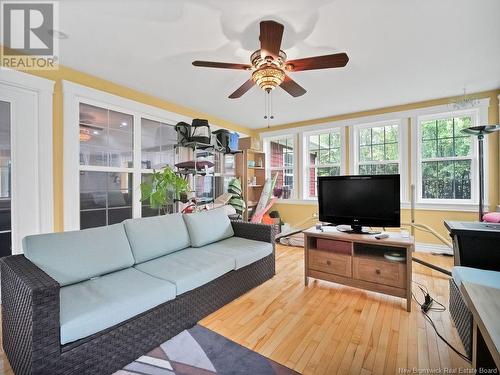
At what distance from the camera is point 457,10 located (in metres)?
1.82

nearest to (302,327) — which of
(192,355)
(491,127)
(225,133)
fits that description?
(192,355)

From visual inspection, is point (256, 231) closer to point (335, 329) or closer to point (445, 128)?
point (335, 329)

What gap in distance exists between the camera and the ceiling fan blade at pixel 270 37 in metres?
1.55

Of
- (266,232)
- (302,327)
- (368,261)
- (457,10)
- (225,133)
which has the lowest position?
(302,327)

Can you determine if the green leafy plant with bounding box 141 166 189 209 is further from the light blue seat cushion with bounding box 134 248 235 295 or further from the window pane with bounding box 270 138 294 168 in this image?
the window pane with bounding box 270 138 294 168

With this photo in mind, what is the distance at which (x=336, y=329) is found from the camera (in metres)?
1.88

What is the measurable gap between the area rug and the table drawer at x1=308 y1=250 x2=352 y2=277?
4.14 ft

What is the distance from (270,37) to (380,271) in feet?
7.36

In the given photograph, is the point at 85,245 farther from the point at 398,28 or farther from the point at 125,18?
the point at 398,28

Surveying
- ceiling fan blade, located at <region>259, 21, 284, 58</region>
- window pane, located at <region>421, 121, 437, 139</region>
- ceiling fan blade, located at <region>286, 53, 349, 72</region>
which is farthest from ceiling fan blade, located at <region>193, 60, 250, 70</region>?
window pane, located at <region>421, 121, 437, 139</region>

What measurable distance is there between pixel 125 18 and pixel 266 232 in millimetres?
2412

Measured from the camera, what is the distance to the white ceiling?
1802mm
